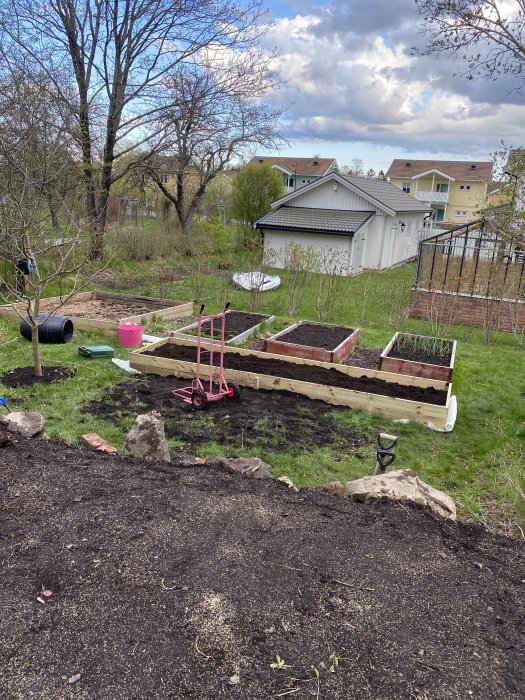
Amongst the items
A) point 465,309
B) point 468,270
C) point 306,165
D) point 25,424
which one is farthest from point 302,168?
point 25,424

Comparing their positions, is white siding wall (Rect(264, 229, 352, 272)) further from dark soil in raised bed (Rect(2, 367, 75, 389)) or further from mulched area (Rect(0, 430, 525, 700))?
mulched area (Rect(0, 430, 525, 700))

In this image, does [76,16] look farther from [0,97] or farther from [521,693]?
[521,693]

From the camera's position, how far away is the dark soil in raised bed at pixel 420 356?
774 centimetres

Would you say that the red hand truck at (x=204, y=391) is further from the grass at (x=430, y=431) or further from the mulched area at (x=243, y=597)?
the mulched area at (x=243, y=597)

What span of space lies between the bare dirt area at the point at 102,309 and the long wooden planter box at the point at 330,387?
9.61 ft

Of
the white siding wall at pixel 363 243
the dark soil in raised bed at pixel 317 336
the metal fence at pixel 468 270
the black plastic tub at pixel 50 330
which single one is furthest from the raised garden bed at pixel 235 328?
the white siding wall at pixel 363 243

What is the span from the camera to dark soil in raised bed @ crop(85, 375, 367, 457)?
5.22m

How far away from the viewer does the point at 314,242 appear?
21.1 metres

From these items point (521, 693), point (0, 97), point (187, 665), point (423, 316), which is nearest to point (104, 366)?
point (187, 665)

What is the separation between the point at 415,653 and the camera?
2.13 m

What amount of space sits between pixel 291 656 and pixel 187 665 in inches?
17.0

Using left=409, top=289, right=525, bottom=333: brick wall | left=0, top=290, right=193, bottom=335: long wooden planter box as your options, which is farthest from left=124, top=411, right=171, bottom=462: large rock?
left=409, top=289, right=525, bottom=333: brick wall

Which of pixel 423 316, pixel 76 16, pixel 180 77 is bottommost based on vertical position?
pixel 423 316

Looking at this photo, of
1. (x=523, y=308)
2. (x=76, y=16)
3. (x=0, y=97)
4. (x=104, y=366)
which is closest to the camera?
(x=104, y=366)
